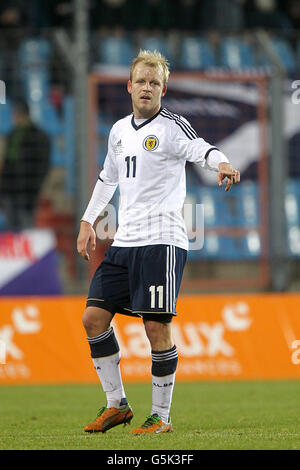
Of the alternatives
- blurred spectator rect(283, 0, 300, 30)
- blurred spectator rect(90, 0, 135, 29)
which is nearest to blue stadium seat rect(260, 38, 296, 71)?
blurred spectator rect(90, 0, 135, 29)

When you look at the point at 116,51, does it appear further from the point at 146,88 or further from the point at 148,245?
the point at 148,245

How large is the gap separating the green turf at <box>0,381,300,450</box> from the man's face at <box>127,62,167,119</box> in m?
1.90

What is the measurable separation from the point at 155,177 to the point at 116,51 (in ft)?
30.3

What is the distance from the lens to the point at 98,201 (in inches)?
245

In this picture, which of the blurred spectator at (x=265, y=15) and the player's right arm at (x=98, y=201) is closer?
the player's right arm at (x=98, y=201)

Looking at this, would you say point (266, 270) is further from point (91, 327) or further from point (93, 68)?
point (91, 327)

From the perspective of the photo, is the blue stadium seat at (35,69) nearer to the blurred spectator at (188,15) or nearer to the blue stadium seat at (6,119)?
the blue stadium seat at (6,119)

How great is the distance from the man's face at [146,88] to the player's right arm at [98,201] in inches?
13.0

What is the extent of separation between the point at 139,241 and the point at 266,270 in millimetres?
6629

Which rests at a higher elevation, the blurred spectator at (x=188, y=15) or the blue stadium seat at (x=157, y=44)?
the blurred spectator at (x=188, y=15)

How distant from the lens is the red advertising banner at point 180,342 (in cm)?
1123

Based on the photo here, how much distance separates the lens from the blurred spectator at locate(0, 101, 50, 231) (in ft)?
40.7

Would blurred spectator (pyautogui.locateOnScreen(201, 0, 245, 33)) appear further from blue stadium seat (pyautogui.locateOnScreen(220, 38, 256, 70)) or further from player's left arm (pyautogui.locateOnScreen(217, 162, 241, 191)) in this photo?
player's left arm (pyautogui.locateOnScreen(217, 162, 241, 191))
